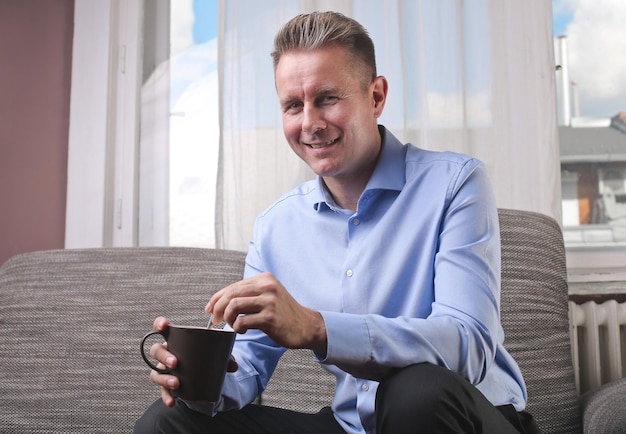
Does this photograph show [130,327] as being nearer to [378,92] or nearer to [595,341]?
[378,92]

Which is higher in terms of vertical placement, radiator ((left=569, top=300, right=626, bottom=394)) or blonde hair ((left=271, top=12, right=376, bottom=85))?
blonde hair ((left=271, top=12, right=376, bottom=85))

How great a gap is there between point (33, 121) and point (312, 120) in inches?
56.2

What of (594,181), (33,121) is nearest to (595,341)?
(594,181)

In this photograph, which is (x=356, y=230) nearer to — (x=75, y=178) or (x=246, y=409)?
(x=246, y=409)

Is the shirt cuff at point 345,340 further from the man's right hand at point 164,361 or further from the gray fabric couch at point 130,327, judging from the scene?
the gray fabric couch at point 130,327

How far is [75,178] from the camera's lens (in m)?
2.36

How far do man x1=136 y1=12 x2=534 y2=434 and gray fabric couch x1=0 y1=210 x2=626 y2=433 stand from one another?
39 cm

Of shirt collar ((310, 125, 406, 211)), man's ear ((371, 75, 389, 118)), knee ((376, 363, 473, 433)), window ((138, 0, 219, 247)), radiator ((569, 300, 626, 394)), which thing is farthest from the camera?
window ((138, 0, 219, 247))

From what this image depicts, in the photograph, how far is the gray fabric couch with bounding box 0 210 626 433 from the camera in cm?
170

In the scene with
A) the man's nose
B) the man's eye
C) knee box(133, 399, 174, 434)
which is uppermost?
the man's eye

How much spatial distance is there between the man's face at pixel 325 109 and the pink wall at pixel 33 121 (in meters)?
1.29

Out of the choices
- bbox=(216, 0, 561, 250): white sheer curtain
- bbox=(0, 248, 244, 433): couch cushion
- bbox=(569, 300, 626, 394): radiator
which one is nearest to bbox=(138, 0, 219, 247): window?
bbox=(216, 0, 561, 250): white sheer curtain

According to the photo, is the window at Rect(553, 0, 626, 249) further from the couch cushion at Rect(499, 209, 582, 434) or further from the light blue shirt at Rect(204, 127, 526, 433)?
the light blue shirt at Rect(204, 127, 526, 433)

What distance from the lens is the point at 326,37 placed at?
1.37 metres
